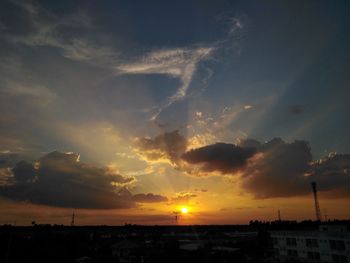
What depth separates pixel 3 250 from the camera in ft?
274

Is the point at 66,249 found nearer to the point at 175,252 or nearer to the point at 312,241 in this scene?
the point at 175,252

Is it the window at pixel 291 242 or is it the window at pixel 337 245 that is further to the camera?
the window at pixel 291 242

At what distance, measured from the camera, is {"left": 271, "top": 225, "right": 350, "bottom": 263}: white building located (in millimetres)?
61875

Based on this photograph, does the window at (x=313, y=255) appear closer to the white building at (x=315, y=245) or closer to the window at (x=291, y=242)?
the white building at (x=315, y=245)

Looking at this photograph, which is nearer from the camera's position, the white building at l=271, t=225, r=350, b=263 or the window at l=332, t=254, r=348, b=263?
the window at l=332, t=254, r=348, b=263

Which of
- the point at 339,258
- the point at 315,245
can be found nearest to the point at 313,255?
the point at 315,245

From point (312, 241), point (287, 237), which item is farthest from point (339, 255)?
point (287, 237)

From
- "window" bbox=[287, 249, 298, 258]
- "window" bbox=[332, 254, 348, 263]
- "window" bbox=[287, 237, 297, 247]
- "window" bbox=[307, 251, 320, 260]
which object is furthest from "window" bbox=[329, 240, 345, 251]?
"window" bbox=[287, 249, 298, 258]

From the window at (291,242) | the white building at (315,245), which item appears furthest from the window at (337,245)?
the window at (291,242)

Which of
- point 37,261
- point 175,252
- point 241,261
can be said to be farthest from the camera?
point 175,252

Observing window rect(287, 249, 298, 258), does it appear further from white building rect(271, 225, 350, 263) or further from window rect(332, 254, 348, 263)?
window rect(332, 254, 348, 263)

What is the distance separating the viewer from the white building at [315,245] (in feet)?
203

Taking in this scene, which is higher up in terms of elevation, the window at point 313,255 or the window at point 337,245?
the window at point 337,245

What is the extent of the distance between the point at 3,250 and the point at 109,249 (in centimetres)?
3293
